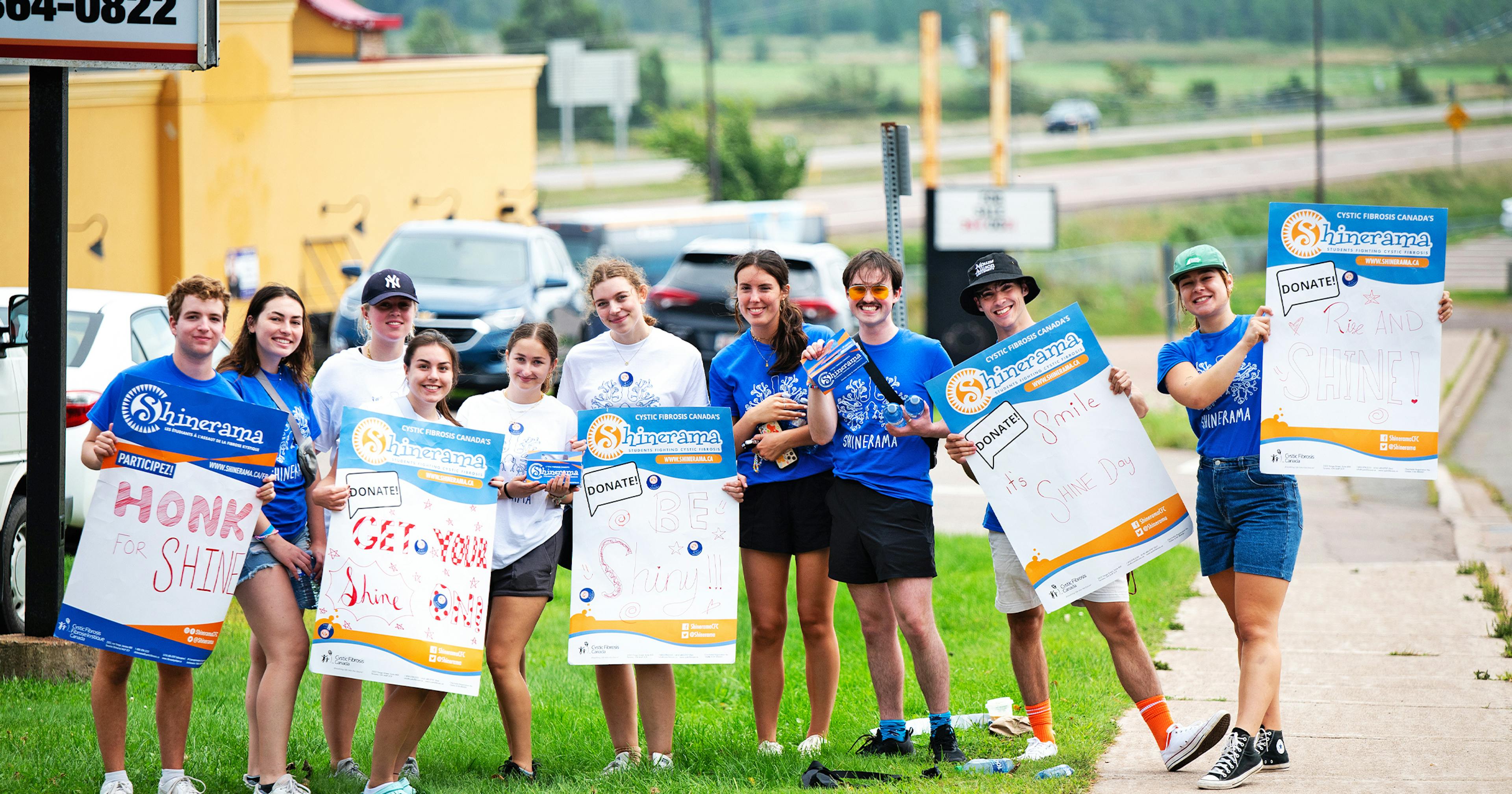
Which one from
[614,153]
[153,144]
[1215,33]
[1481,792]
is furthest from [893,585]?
[1215,33]

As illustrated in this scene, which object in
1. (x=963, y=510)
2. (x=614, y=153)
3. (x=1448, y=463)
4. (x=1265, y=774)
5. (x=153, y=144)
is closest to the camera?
(x=1265, y=774)

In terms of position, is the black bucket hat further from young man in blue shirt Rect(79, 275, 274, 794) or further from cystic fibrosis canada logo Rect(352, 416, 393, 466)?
young man in blue shirt Rect(79, 275, 274, 794)

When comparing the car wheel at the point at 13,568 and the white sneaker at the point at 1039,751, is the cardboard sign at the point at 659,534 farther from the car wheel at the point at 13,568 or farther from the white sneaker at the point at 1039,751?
the car wheel at the point at 13,568

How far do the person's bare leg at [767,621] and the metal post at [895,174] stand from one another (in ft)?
10.7

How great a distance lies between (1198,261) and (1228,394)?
21.1 inches

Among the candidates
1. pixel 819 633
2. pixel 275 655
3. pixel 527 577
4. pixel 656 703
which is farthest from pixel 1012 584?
pixel 275 655

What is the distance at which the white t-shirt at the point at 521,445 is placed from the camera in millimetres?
5359

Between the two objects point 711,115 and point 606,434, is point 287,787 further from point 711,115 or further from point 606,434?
point 711,115

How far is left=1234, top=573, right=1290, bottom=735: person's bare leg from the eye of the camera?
17.0 feet

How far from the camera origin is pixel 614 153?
73812 mm

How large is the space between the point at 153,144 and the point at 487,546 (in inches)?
657

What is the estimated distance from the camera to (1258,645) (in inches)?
204

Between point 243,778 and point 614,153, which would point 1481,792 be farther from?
point 614,153

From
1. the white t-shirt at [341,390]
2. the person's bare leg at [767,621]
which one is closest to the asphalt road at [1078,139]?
the white t-shirt at [341,390]
